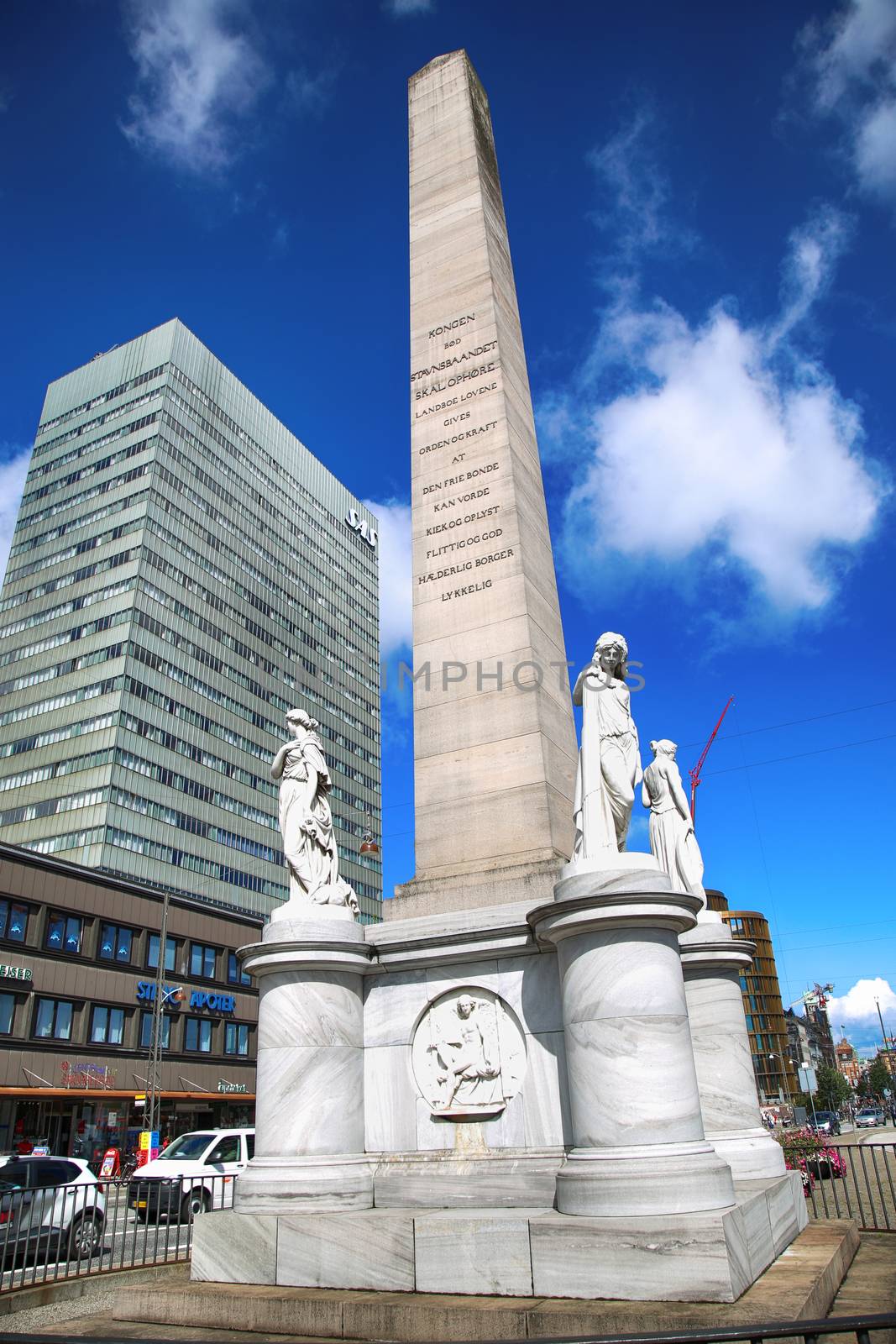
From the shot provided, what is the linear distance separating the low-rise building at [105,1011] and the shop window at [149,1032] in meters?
0.09

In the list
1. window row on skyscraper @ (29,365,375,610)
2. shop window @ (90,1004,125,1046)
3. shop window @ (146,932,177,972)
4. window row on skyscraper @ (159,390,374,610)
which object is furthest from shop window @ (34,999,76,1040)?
window row on skyscraper @ (29,365,375,610)

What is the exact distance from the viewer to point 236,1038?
191 ft

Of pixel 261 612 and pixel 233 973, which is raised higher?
pixel 261 612

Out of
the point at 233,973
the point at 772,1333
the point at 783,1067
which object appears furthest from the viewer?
the point at 783,1067

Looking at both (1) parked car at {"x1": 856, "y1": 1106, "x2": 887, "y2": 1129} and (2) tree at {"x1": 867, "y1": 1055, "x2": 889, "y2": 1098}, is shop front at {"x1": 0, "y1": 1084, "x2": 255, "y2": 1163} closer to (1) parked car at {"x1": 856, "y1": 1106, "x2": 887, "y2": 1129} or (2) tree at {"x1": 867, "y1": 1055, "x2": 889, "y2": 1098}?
(1) parked car at {"x1": 856, "y1": 1106, "x2": 887, "y2": 1129}

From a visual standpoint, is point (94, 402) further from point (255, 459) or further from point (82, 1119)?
point (82, 1119)

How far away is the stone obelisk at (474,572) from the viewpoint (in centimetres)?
1178

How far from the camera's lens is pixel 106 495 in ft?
272

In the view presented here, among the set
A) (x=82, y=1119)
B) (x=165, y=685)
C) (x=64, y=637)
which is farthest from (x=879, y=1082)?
(x=82, y=1119)

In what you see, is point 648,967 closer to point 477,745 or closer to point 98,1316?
point 477,745

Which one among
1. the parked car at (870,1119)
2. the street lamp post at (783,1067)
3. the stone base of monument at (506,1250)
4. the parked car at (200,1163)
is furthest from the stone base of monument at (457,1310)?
the street lamp post at (783,1067)

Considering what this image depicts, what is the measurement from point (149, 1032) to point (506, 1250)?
161ft

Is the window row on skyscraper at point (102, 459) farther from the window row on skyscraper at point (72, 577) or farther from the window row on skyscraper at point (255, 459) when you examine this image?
the window row on skyscraper at point (72, 577)

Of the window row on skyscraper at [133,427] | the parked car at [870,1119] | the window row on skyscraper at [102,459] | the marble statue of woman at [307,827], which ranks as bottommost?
the parked car at [870,1119]
